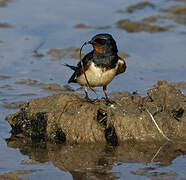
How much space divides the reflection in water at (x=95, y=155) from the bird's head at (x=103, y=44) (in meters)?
1.30

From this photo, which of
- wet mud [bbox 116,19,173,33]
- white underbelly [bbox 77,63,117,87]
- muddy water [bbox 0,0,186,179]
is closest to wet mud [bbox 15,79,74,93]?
muddy water [bbox 0,0,186,179]

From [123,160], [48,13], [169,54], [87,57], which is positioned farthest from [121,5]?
[123,160]

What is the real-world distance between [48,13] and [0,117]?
6.99 metres

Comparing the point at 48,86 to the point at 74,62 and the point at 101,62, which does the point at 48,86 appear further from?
the point at 101,62

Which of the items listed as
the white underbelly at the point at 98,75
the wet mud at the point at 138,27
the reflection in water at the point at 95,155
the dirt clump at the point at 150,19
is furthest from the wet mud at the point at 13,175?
the dirt clump at the point at 150,19

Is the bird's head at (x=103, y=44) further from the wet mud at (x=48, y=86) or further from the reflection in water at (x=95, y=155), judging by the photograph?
the wet mud at (x=48, y=86)

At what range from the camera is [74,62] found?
1126 centimetres

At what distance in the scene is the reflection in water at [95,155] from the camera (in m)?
6.29

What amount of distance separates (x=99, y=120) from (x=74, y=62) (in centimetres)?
403

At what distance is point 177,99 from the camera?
25.4ft

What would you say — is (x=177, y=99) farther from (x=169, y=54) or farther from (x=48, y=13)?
(x=48, y=13)

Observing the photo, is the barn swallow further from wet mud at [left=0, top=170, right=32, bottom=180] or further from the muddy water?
wet mud at [left=0, top=170, right=32, bottom=180]

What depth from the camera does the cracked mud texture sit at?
7.25m

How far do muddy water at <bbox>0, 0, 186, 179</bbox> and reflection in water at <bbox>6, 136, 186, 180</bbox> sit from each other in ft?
0.03
